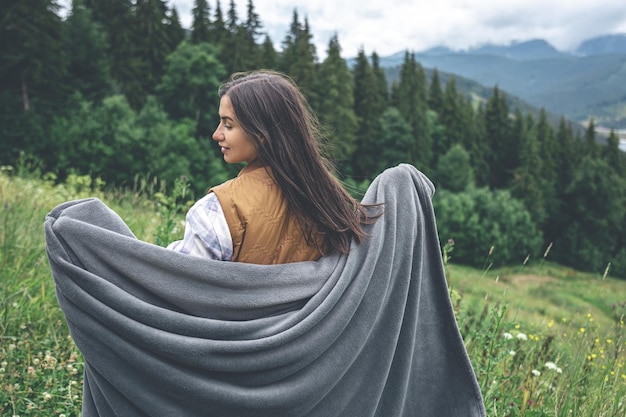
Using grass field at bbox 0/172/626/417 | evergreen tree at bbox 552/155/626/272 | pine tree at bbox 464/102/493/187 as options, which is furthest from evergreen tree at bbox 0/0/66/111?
evergreen tree at bbox 552/155/626/272

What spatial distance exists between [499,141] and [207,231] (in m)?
58.3

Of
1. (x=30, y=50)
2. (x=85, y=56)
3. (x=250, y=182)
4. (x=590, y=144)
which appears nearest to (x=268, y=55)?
(x=85, y=56)

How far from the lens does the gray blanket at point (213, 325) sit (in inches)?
74.6

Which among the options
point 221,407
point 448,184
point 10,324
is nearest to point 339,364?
point 221,407

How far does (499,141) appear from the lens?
56.5m

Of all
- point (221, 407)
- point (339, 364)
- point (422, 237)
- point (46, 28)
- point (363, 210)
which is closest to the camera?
point (221, 407)

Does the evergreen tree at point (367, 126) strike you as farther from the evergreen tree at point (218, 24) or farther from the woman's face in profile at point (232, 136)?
the woman's face in profile at point (232, 136)

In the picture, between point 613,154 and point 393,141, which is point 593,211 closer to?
point 613,154

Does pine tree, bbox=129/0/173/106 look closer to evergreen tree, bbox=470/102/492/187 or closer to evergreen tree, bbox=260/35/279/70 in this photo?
evergreen tree, bbox=260/35/279/70

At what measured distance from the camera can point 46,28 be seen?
1214 inches

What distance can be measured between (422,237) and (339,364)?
0.71m

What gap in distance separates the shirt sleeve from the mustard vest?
2 centimetres

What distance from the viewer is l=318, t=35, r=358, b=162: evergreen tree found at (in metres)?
40.6

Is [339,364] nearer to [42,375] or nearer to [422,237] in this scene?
[422,237]
